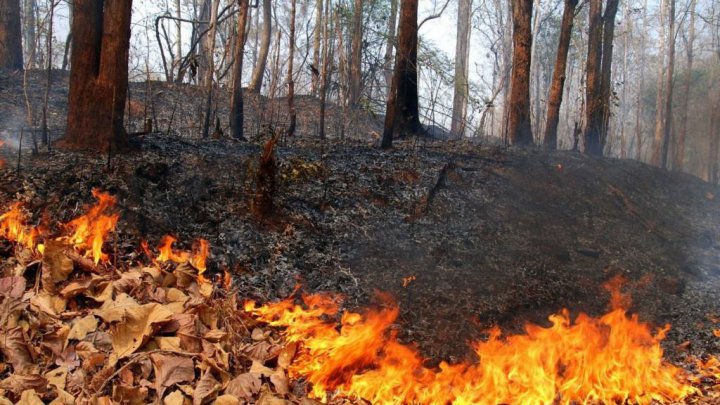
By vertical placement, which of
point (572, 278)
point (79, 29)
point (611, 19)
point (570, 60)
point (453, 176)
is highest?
point (570, 60)

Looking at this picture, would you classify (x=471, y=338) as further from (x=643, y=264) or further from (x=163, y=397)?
(x=643, y=264)

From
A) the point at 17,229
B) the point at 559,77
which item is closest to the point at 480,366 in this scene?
the point at 17,229

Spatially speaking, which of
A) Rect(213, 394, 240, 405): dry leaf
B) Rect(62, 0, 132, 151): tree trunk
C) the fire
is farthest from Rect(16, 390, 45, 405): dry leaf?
Rect(62, 0, 132, 151): tree trunk

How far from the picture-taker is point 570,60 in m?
32.2

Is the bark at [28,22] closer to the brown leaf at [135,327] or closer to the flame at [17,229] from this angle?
the flame at [17,229]

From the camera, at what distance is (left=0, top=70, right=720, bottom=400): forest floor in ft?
16.7

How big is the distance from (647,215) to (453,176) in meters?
3.26

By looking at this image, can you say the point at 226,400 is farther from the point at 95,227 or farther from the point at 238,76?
the point at 238,76

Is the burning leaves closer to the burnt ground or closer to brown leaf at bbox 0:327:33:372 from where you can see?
brown leaf at bbox 0:327:33:372

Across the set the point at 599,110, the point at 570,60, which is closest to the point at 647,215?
the point at 599,110

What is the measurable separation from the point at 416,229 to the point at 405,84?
3.69 meters

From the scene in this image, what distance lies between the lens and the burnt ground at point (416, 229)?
5105mm

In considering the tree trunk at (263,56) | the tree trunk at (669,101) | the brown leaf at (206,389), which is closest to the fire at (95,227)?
the brown leaf at (206,389)

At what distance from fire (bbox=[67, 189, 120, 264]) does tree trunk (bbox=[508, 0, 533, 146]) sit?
25.6 feet
